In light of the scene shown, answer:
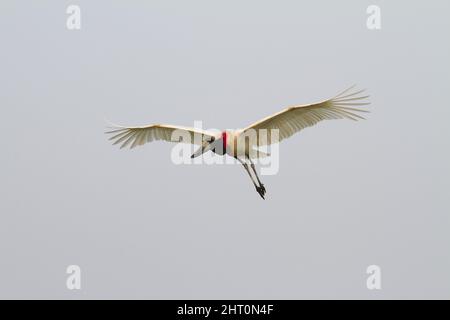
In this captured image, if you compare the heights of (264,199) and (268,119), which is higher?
(268,119)

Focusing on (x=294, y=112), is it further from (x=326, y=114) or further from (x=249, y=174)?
(x=249, y=174)

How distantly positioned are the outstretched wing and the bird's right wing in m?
1.18

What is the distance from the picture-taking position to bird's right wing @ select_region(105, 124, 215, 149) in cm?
1441

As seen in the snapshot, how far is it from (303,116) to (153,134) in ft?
10.5

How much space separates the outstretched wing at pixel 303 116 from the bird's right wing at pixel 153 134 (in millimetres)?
1175

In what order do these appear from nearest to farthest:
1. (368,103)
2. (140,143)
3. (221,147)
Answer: (368,103) < (221,147) < (140,143)

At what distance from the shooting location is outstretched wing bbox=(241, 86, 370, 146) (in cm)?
1316

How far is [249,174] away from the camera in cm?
1448

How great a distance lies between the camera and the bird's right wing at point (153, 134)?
1441cm

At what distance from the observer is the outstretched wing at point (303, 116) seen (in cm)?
1316

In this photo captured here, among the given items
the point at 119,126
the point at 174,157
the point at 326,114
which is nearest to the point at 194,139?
the point at 174,157

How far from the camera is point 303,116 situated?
13.7 m

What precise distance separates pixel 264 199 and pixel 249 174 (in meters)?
0.57
